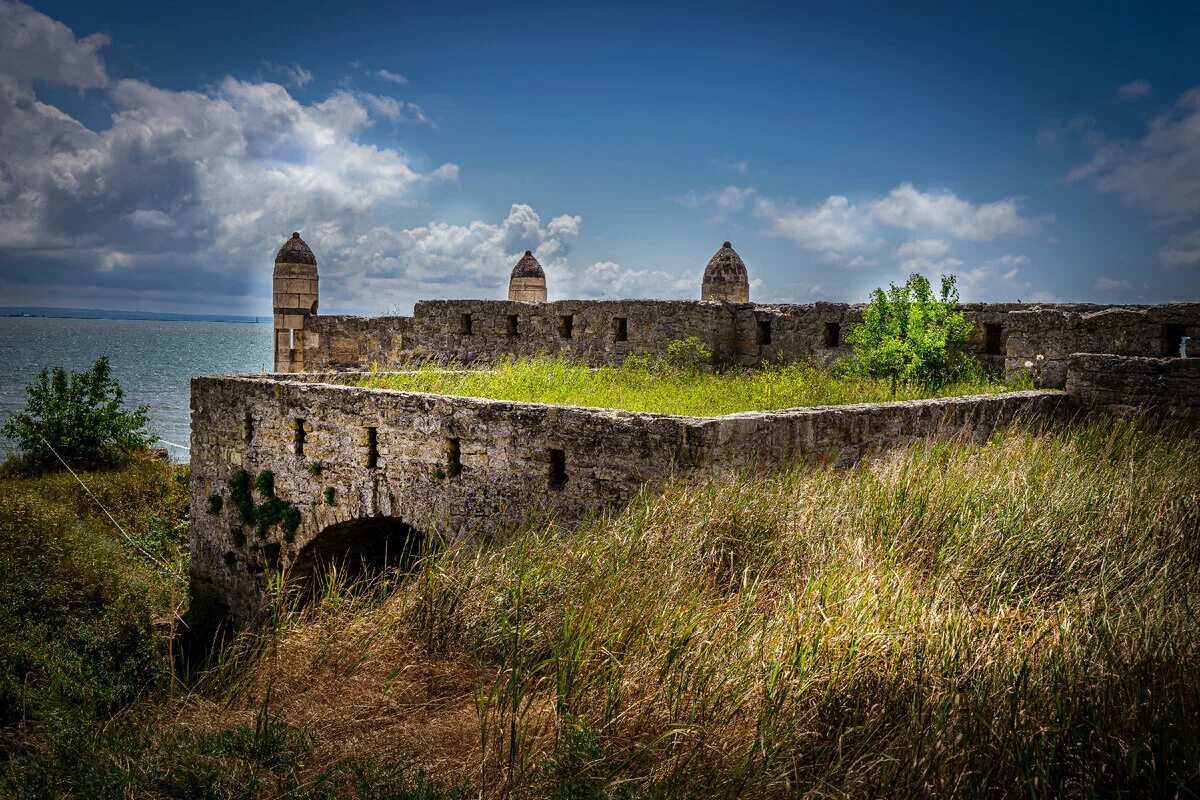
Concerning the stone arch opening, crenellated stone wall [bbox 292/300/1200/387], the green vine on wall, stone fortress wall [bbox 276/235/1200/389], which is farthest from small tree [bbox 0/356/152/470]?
the stone arch opening

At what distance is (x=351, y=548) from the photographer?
426 inches

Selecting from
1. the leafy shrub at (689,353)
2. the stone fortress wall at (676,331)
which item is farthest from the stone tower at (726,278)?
the leafy shrub at (689,353)

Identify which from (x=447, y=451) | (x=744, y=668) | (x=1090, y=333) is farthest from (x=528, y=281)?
(x=744, y=668)

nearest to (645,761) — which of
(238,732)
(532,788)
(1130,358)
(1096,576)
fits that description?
(532,788)

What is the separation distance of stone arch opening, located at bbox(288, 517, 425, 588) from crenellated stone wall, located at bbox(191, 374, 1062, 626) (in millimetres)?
75

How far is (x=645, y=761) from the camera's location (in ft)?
11.8

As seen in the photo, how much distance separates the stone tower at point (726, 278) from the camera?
72.3ft

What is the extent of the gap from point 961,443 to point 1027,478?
182 centimetres

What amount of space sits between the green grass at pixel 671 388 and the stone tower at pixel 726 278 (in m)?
9.53

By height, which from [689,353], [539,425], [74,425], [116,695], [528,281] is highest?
[528,281]

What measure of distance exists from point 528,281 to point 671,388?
Answer: 14.0 meters

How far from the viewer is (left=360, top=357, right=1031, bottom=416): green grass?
381 inches

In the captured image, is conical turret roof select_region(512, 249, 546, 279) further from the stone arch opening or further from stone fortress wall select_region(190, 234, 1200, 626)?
the stone arch opening

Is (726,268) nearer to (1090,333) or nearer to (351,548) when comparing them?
(1090,333)
